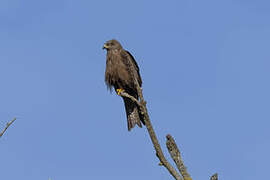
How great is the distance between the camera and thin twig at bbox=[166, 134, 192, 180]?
13.8 feet

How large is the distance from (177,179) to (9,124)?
1794 millimetres

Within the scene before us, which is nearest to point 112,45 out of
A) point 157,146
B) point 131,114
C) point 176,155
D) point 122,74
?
point 122,74

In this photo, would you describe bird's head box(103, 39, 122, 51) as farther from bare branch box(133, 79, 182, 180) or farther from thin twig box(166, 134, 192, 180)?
thin twig box(166, 134, 192, 180)

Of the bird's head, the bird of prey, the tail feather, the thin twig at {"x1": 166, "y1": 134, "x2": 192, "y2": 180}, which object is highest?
the bird's head

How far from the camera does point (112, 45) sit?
1109 cm

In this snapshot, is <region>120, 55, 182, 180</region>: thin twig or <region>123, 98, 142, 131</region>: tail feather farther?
<region>123, 98, 142, 131</region>: tail feather

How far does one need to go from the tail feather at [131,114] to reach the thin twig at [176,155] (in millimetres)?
5132

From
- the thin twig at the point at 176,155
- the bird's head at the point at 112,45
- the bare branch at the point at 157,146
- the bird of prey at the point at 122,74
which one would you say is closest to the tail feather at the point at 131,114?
the bird of prey at the point at 122,74

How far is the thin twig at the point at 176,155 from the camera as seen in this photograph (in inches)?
165

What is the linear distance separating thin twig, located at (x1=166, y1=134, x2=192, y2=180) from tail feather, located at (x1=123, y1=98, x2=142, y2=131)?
5.13m

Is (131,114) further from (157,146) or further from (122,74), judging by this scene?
(157,146)

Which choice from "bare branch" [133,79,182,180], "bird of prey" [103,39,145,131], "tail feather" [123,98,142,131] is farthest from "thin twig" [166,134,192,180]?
"bird of prey" [103,39,145,131]

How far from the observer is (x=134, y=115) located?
9.77 meters

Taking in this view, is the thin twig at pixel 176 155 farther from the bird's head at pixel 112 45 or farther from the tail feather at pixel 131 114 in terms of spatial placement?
the bird's head at pixel 112 45
